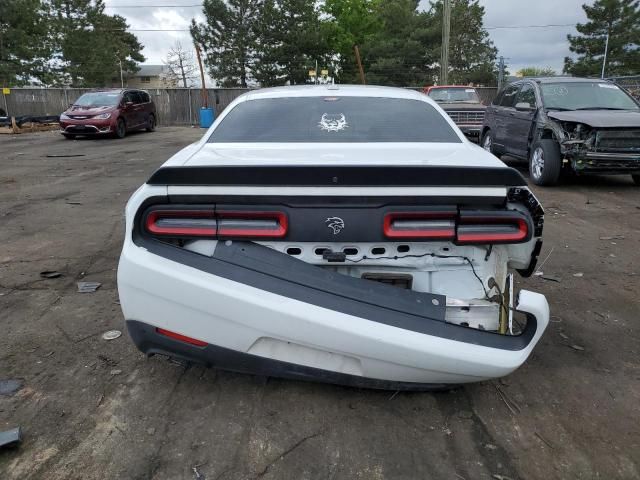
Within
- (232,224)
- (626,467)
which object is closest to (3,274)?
(232,224)

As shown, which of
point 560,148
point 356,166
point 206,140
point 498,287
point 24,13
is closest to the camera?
point 356,166

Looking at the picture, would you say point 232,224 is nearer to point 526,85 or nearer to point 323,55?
point 526,85

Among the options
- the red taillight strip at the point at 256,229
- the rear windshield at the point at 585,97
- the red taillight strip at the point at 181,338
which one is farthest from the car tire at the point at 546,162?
→ the red taillight strip at the point at 181,338

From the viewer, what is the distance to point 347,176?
232 cm

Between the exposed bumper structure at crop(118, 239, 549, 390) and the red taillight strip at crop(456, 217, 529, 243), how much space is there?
284mm

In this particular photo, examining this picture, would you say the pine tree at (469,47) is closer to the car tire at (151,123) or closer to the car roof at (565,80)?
the car tire at (151,123)

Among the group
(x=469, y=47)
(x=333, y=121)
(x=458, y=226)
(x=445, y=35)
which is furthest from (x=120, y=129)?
(x=469, y=47)

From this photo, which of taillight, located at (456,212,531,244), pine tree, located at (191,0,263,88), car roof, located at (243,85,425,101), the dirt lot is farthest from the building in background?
taillight, located at (456,212,531,244)

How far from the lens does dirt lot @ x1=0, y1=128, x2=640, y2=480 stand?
85.8 inches

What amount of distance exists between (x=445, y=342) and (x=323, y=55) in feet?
162

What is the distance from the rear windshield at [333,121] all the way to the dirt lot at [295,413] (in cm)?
151

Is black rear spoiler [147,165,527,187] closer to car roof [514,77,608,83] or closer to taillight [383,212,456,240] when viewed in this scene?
taillight [383,212,456,240]

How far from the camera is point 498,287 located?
8.18ft

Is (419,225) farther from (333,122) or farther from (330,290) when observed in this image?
(333,122)
